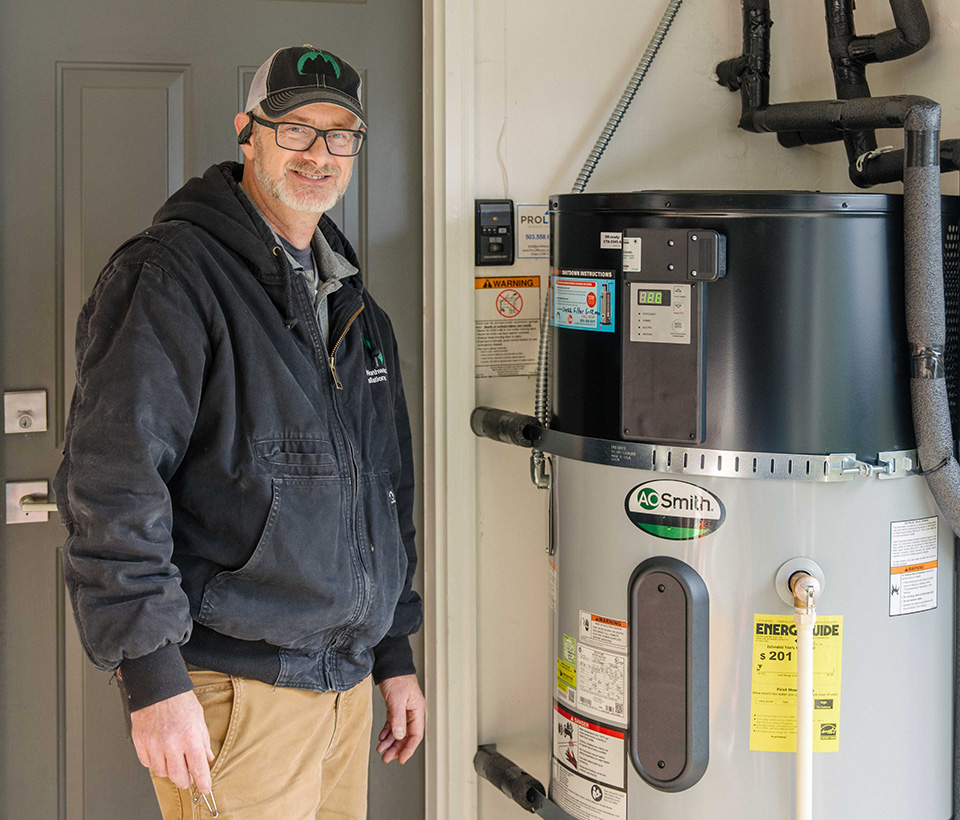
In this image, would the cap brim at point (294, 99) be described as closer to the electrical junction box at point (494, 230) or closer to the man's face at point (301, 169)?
the man's face at point (301, 169)

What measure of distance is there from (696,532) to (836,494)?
0.65 ft

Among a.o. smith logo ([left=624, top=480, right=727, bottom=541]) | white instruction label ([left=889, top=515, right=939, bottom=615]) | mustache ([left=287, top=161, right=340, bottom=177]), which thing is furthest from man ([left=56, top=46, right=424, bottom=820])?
white instruction label ([left=889, top=515, right=939, bottom=615])

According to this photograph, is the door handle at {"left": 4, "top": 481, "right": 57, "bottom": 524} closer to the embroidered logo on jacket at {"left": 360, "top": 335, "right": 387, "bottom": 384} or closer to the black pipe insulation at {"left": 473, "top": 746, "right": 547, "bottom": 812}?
the embroidered logo on jacket at {"left": 360, "top": 335, "right": 387, "bottom": 384}

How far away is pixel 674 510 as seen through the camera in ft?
4.41

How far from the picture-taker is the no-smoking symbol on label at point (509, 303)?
5.94ft

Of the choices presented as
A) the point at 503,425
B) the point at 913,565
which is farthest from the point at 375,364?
the point at 913,565

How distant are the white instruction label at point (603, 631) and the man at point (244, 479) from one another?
29 cm

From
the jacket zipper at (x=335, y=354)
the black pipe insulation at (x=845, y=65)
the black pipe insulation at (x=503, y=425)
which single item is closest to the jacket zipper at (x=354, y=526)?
the jacket zipper at (x=335, y=354)

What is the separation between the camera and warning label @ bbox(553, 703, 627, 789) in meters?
1.42

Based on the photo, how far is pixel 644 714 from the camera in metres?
1.37

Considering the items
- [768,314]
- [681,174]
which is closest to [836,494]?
[768,314]

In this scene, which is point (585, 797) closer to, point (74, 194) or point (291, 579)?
point (291, 579)

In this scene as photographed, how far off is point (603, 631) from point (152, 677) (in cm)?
65

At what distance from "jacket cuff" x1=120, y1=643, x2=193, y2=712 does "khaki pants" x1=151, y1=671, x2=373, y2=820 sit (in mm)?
121
